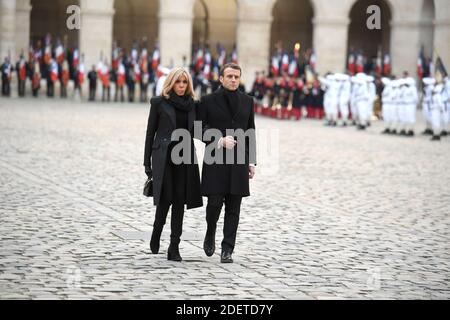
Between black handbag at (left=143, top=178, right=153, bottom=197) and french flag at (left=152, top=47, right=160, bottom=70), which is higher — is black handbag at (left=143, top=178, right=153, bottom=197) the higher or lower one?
the lower one

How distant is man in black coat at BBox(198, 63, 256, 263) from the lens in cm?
957

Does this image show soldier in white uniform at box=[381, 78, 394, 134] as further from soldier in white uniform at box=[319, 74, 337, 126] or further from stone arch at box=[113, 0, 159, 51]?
stone arch at box=[113, 0, 159, 51]

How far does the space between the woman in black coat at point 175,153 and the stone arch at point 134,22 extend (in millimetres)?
38561

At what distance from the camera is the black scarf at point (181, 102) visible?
957 centimetres

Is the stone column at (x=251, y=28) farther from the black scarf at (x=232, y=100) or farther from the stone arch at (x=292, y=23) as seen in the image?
the black scarf at (x=232, y=100)

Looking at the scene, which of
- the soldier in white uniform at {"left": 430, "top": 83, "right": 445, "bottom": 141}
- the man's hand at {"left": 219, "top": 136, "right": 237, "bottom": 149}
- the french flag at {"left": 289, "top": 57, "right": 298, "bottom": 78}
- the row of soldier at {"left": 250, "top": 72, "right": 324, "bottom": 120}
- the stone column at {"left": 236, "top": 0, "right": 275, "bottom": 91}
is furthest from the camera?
the stone column at {"left": 236, "top": 0, "right": 275, "bottom": 91}

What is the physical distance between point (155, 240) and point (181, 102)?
1.30 metres

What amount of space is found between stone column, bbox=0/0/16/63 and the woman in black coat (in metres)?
31.7

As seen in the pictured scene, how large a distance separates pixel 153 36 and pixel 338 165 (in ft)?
97.3

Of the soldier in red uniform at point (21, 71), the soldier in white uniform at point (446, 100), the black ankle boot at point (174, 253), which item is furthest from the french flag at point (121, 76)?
the black ankle boot at point (174, 253)

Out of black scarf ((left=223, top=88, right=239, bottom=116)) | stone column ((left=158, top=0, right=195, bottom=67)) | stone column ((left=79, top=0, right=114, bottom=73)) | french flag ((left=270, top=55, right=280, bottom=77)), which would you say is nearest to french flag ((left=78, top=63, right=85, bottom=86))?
stone column ((left=79, top=0, right=114, bottom=73))

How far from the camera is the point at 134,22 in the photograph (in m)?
48.0

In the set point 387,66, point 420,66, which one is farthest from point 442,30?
point 387,66

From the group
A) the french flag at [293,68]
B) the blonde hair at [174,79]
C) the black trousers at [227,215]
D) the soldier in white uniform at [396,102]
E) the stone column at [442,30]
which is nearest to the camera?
the blonde hair at [174,79]
